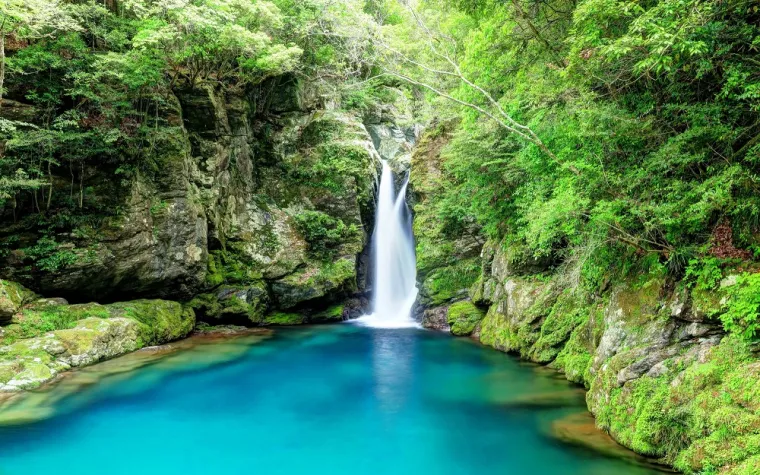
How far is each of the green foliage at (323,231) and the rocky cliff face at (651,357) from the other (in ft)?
26.3

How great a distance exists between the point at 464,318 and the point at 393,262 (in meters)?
5.43

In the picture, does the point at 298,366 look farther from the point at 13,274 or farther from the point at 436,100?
the point at 436,100

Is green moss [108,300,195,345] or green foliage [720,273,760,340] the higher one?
green foliage [720,273,760,340]

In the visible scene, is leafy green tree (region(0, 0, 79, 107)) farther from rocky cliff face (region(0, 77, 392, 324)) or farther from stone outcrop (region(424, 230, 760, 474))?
stone outcrop (region(424, 230, 760, 474))

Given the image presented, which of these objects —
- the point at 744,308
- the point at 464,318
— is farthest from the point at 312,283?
the point at 744,308

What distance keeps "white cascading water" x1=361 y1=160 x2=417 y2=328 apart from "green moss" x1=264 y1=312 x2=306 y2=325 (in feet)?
10.1

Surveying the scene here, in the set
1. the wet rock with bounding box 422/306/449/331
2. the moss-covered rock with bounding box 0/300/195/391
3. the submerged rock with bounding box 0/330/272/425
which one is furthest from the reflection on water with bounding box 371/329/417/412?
the moss-covered rock with bounding box 0/300/195/391

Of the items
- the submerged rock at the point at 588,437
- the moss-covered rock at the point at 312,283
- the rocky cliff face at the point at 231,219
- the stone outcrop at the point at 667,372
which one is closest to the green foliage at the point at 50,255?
the rocky cliff face at the point at 231,219

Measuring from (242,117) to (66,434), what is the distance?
13176mm

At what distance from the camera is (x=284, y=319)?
16.5 metres

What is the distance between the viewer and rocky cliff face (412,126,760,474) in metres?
4.51

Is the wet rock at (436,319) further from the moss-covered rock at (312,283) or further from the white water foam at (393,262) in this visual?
the moss-covered rock at (312,283)

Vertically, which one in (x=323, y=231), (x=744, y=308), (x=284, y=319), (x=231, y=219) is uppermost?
(x=231, y=219)

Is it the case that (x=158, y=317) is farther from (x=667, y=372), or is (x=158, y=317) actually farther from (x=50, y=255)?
(x=667, y=372)
